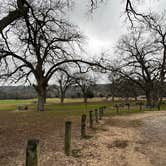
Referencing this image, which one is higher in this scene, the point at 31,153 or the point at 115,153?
the point at 31,153

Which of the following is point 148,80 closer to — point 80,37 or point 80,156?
point 80,37

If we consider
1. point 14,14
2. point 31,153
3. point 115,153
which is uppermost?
point 14,14

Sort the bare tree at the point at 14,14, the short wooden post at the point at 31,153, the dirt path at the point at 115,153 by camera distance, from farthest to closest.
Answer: the bare tree at the point at 14,14 → the dirt path at the point at 115,153 → the short wooden post at the point at 31,153

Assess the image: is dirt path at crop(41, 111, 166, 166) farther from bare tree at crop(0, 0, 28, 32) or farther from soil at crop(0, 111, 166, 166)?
bare tree at crop(0, 0, 28, 32)

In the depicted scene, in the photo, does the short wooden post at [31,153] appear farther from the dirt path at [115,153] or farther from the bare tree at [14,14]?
the bare tree at [14,14]

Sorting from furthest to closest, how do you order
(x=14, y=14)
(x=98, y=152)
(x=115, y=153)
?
(x=14, y=14) → (x=98, y=152) → (x=115, y=153)

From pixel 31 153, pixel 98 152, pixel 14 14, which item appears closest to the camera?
pixel 31 153

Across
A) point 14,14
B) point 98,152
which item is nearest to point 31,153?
point 98,152

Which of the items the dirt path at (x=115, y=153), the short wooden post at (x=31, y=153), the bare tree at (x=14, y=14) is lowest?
the dirt path at (x=115, y=153)

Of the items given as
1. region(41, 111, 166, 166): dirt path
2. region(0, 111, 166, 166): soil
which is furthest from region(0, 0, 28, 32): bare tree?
region(41, 111, 166, 166): dirt path

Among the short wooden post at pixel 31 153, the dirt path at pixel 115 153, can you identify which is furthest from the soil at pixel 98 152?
the short wooden post at pixel 31 153

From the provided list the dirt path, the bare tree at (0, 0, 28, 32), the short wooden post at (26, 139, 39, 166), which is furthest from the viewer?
the bare tree at (0, 0, 28, 32)

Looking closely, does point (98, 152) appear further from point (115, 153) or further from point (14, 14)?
point (14, 14)

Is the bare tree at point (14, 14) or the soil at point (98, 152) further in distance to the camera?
the bare tree at point (14, 14)
